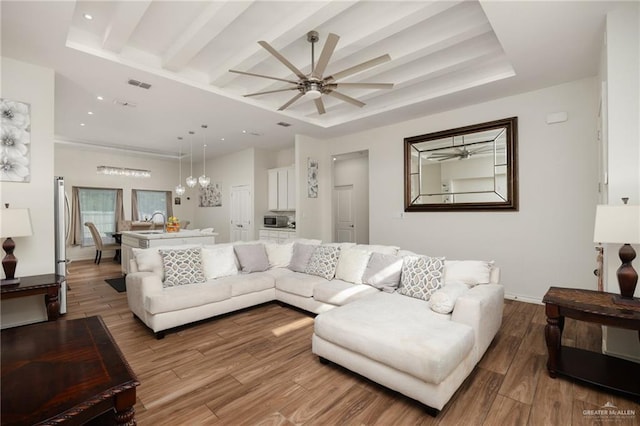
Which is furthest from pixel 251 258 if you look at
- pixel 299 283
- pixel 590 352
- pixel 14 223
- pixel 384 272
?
pixel 590 352

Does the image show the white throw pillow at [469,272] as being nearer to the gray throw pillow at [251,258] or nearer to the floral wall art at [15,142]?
the gray throw pillow at [251,258]

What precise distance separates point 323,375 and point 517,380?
1479mm

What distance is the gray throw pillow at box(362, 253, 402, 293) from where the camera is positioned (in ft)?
10.5

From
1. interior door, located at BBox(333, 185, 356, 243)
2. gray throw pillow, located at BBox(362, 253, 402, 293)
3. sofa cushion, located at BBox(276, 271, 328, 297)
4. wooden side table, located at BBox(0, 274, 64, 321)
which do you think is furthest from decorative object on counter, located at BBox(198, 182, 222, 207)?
gray throw pillow, located at BBox(362, 253, 402, 293)

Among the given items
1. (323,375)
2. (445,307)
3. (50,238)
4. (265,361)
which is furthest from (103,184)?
(445,307)

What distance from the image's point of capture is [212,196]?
29.9 ft

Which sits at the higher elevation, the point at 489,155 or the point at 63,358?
the point at 489,155

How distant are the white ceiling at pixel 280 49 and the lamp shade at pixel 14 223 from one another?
5.31 ft

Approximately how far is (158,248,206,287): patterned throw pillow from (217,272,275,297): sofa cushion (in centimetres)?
33

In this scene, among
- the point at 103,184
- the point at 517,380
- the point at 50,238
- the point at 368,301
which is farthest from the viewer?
the point at 103,184

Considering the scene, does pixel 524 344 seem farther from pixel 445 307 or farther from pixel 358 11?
pixel 358 11

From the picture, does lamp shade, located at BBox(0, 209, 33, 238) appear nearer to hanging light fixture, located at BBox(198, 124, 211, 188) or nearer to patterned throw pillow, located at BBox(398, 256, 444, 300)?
hanging light fixture, located at BBox(198, 124, 211, 188)

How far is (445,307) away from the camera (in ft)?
8.00

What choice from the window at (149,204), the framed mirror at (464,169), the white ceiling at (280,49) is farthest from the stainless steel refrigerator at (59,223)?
the window at (149,204)
